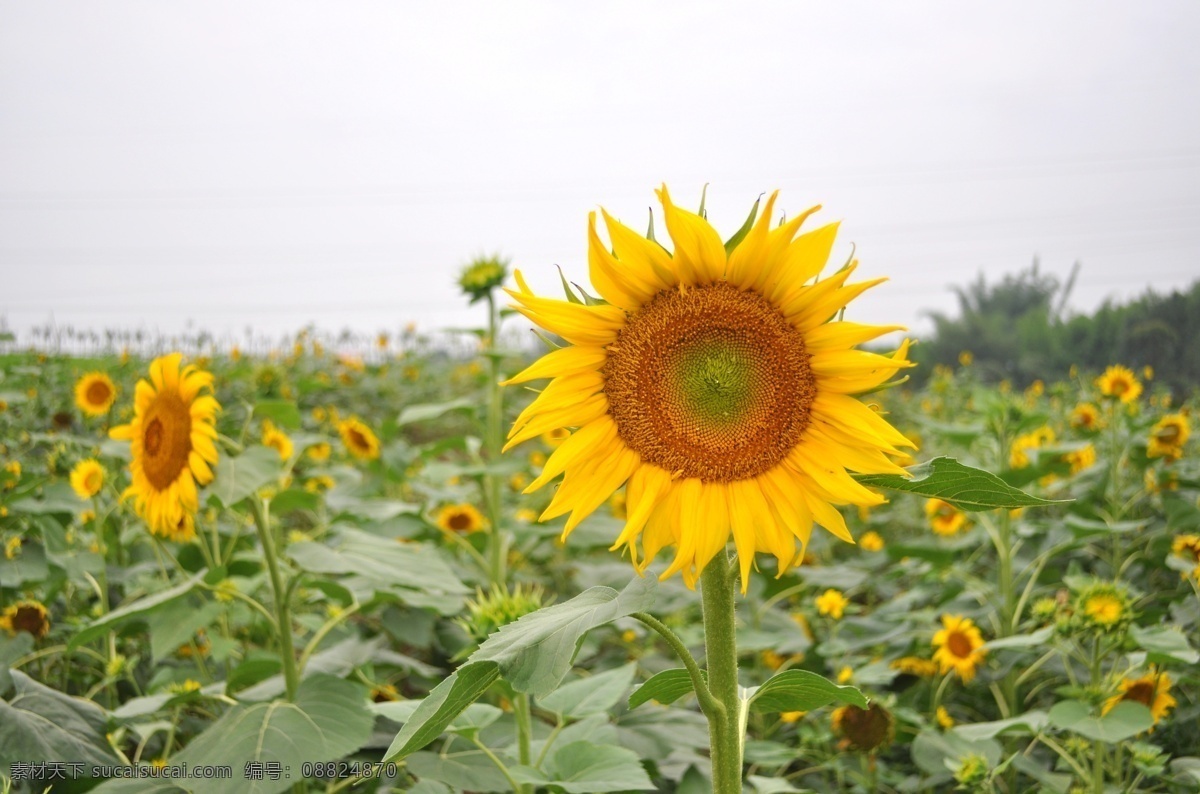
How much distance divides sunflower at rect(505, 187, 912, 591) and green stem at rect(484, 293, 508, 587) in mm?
1469

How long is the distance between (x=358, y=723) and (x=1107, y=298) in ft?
18.1

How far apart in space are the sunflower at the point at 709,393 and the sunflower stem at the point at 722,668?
5 centimetres

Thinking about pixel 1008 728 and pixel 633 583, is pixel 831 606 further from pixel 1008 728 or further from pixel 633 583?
pixel 633 583

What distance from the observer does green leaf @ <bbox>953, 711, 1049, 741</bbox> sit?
1.74m

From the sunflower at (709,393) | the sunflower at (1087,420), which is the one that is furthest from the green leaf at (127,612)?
the sunflower at (1087,420)

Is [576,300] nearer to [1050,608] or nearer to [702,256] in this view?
[702,256]

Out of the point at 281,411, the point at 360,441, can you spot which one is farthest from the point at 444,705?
the point at 360,441

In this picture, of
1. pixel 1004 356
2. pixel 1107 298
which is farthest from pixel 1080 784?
pixel 1004 356

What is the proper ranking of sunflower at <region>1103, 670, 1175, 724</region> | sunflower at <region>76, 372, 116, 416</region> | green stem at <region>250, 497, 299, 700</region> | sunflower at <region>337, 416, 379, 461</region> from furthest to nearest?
sunflower at <region>337, 416, 379, 461</region>, sunflower at <region>76, 372, 116, 416</region>, sunflower at <region>1103, 670, 1175, 724</region>, green stem at <region>250, 497, 299, 700</region>

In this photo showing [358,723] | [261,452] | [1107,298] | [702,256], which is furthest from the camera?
[1107,298]

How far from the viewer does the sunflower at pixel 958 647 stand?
235 centimetres

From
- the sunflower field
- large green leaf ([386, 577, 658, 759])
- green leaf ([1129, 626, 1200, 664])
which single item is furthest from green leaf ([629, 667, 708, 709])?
green leaf ([1129, 626, 1200, 664])

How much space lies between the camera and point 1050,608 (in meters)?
2.15

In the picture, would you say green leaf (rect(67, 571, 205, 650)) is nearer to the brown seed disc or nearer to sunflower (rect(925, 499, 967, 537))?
the brown seed disc
